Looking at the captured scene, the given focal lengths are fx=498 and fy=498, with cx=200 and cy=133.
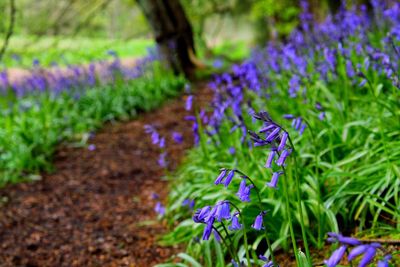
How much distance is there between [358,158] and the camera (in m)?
3.12

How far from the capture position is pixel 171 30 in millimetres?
9461

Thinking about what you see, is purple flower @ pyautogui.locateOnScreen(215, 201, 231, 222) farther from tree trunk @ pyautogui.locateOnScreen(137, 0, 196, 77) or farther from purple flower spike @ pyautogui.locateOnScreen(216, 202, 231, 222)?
tree trunk @ pyautogui.locateOnScreen(137, 0, 196, 77)

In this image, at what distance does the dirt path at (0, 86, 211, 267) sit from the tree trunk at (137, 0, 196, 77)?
313 centimetres

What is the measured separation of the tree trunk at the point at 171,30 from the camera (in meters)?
9.21

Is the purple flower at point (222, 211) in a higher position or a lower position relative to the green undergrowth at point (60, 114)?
lower

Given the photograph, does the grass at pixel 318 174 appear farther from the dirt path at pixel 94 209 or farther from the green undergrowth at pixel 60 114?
the green undergrowth at pixel 60 114

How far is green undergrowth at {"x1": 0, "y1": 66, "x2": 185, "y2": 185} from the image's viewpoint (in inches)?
Answer: 213

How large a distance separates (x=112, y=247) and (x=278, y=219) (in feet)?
4.46

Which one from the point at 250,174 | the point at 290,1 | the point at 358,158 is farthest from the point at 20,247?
the point at 290,1

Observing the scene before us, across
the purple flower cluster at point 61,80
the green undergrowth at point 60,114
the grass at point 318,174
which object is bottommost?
the grass at point 318,174

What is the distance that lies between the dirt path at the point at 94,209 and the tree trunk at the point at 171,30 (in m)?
3.13

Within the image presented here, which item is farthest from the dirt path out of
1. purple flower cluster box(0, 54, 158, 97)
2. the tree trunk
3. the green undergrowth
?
the tree trunk

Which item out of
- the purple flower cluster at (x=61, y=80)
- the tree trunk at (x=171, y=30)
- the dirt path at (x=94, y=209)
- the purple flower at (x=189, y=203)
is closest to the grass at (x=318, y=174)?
the purple flower at (x=189, y=203)

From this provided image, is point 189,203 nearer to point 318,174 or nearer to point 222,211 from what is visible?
point 318,174
